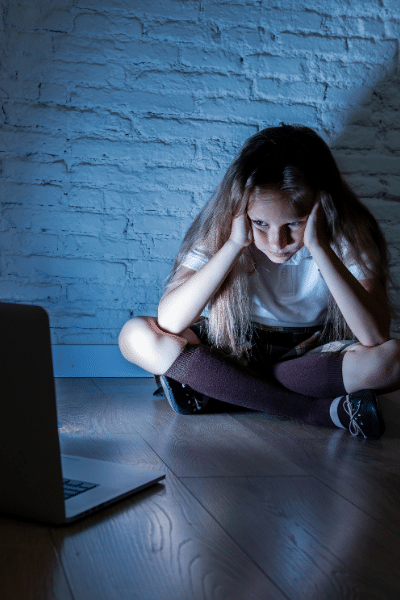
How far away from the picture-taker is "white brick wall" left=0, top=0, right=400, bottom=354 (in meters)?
1.79

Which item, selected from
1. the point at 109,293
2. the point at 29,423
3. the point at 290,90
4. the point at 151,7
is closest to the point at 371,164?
the point at 290,90

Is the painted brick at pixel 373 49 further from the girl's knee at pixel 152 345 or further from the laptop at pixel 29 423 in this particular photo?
the laptop at pixel 29 423

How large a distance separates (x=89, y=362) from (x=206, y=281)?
0.63 metres

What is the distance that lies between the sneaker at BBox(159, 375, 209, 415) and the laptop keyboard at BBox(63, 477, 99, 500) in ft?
2.05

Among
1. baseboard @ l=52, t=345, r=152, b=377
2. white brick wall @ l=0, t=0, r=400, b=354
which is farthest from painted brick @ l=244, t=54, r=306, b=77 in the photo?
baseboard @ l=52, t=345, r=152, b=377

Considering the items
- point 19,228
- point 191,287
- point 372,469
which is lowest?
point 372,469

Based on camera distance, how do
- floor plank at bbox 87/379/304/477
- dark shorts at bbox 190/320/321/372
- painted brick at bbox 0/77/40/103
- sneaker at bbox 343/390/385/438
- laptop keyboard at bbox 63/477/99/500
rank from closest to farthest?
laptop keyboard at bbox 63/477/99/500 → floor plank at bbox 87/379/304/477 → sneaker at bbox 343/390/385/438 → dark shorts at bbox 190/320/321/372 → painted brick at bbox 0/77/40/103

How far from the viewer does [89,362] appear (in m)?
1.92

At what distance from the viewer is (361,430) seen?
1.34 meters

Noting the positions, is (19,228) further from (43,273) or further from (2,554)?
(2,554)

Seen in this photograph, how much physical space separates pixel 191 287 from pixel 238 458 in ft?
1.59

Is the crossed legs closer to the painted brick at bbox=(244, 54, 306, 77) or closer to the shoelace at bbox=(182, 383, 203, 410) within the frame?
the shoelace at bbox=(182, 383, 203, 410)

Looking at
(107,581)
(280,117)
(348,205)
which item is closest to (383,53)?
(280,117)

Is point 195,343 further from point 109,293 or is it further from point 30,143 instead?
point 30,143
